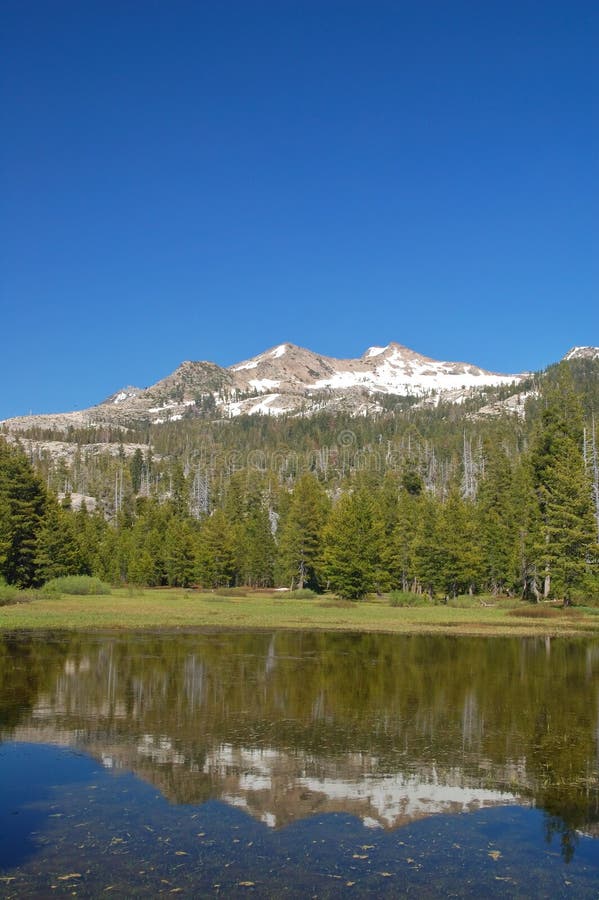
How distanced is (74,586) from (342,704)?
65194 mm

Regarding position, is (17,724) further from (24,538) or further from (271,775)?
(24,538)

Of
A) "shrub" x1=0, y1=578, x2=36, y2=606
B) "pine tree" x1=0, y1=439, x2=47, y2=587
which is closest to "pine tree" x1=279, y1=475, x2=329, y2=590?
"pine tree" x1=0, y1=439, x2=47, y2=587

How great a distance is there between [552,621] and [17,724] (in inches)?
1990

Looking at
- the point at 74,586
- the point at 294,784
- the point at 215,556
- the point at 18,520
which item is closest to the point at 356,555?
the point at 74,586

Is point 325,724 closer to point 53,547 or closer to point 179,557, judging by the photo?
point 53,547

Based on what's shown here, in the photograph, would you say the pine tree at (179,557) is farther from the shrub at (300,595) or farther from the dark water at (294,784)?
the dark water at (294,784)

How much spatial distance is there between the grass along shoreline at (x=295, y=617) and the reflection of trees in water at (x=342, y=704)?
32.8ft

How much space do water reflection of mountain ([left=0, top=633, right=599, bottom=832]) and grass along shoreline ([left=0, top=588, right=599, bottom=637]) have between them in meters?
13.6

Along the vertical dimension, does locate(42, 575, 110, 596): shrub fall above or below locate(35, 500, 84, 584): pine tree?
below

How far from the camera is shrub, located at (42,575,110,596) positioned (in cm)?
8456

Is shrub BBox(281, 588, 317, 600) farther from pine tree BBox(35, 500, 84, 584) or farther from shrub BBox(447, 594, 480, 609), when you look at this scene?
pine tree BBox(35, 500, 84, 584)

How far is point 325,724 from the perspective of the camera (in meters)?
23.2

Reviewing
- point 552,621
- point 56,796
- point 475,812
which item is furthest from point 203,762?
point 552,621

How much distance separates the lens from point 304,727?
22656 millimetres
